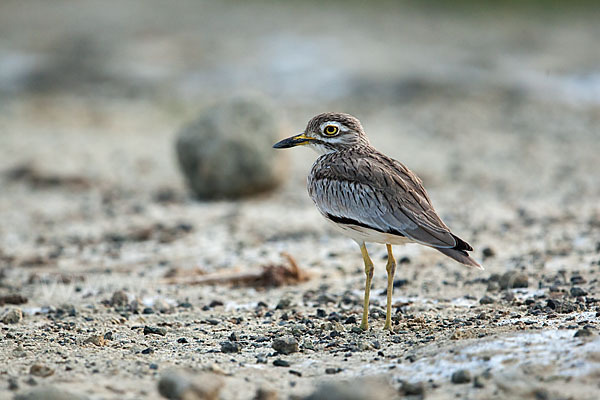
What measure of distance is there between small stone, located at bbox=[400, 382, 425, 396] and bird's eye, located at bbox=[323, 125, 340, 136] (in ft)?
7.40

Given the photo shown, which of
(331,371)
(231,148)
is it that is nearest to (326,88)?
(231,148)

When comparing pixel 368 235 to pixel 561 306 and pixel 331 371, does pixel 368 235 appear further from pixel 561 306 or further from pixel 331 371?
pixel 561 306

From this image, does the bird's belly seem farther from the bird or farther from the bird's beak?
the bird's beak

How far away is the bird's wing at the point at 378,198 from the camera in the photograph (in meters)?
4.87

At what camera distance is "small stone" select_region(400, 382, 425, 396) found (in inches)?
152

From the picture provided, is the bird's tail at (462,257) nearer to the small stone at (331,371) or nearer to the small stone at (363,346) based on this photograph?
the small stone at (363,346)

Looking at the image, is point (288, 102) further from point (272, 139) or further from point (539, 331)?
point (539, 331)

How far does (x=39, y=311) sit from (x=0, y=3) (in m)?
25.0

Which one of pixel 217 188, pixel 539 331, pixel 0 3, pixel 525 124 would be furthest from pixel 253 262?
pixel 0 3

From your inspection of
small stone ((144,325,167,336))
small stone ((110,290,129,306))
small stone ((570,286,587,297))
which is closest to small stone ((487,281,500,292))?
small stone ((570,286,587,297))

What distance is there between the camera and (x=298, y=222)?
8.98 meters

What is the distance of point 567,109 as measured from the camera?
557 inches

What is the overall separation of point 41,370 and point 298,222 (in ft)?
16.4

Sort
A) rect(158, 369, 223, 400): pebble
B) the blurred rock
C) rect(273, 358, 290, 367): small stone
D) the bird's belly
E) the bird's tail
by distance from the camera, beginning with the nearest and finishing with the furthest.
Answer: the blurred rock < rect(158, 369, 223, 400): pebble < rect(273, 358, 290, 367): small stone < the bird's tail < the bird's belly
